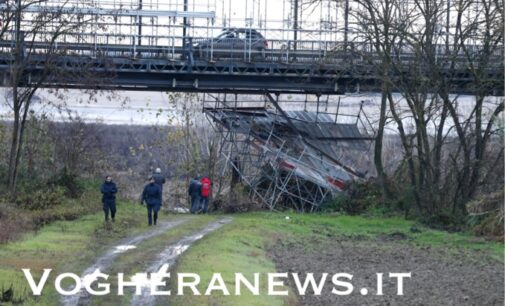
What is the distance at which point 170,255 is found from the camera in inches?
909

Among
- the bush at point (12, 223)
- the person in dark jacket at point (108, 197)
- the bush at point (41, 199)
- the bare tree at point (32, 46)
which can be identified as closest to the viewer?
the bush at point (12, 223)

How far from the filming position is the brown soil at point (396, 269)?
62.3ft

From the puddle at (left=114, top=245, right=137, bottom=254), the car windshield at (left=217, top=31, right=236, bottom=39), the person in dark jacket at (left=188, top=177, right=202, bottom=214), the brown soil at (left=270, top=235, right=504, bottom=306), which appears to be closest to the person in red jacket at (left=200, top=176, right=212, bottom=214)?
the person in dark jacket at (left=188, top=177, right=202, bottom=214)

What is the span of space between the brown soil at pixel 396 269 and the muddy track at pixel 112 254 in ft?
11.5

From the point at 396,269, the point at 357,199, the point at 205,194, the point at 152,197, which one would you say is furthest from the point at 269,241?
the point at 357,199

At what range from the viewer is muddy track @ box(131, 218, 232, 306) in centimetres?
1709

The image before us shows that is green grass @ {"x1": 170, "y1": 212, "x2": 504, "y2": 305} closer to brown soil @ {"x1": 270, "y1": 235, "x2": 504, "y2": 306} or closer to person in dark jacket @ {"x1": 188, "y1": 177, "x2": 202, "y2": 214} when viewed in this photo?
brown soil @ {"x1": 270, "y1": 235, "x2": 504, "y2": 306}

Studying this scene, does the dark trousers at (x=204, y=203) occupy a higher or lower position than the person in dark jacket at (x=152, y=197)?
lower

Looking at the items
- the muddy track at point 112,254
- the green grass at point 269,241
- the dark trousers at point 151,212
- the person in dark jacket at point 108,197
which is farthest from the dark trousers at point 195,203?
the person in dark jacket at point 108,197

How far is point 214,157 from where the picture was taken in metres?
49.2

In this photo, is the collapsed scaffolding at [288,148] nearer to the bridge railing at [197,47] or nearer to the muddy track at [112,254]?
the bridge railing at [197,47]

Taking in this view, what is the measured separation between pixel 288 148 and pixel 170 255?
24.0m

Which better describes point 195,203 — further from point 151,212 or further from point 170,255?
point 170,255

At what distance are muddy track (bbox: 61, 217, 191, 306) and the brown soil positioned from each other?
11.5 ft
